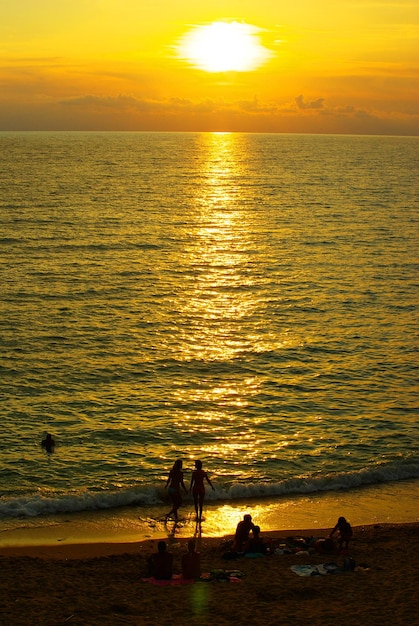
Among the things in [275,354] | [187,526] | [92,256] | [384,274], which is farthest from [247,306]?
[187,526]

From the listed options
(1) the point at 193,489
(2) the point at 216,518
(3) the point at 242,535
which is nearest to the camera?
(3) the point at 242,535

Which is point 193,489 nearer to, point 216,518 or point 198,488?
point 198,488

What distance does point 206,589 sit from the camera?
59.7 ft

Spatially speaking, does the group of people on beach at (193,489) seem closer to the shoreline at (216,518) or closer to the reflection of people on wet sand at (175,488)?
the reflection of people on wet sand at (175,488)

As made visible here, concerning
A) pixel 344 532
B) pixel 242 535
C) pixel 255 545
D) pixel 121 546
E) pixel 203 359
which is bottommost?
pixel 121 546

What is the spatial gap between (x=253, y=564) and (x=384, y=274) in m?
44.6

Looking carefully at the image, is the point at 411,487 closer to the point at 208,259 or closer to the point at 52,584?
the point at 52,584

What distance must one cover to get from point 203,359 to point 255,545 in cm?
1946

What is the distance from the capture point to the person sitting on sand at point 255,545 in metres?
20.6

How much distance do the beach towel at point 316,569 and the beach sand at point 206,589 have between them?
19 centimetres

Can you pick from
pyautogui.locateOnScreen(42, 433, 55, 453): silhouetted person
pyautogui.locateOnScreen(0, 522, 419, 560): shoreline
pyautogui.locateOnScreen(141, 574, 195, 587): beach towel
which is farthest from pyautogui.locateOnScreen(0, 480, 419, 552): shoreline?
pyautogui.locateOnScreen(42, 433, 55, 453): silhouetted person

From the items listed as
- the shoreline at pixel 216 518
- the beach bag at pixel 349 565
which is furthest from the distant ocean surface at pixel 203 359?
the beach bag at pixel 349 565

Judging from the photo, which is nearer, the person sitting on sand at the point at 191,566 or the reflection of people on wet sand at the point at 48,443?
the person sitting on sand at the point at 191,566

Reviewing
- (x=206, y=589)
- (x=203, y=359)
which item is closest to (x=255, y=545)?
(x=206, y=589)
